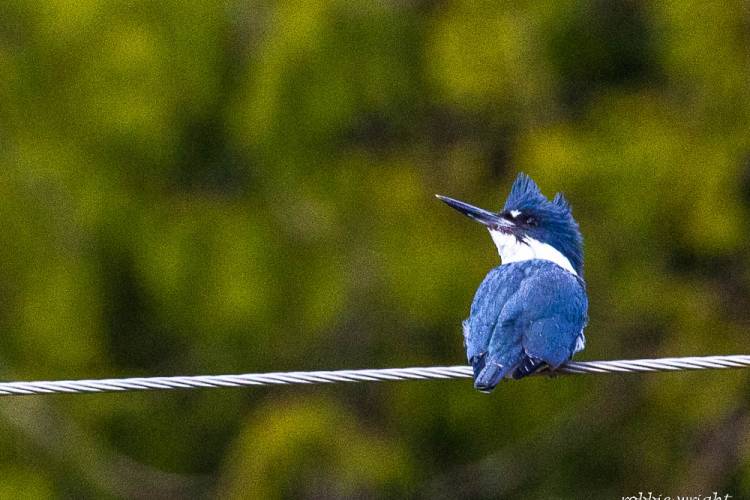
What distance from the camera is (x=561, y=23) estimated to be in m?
10.4

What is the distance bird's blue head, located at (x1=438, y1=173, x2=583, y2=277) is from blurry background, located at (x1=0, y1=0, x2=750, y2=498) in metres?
2.54

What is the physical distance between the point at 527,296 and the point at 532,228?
0.86 m

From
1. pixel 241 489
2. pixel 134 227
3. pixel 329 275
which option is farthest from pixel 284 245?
pixel 241 489

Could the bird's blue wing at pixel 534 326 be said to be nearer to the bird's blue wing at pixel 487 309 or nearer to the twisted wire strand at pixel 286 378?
the bird's blue wing at pixel 487 309

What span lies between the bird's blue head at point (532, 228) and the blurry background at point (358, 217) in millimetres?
2536

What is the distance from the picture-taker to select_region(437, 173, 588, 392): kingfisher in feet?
18.4

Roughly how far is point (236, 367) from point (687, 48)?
3881mm

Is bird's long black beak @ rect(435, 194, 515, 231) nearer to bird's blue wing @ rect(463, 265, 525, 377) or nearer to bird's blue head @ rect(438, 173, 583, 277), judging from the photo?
bird's blue head @ rect(438, 173, 583, 277)

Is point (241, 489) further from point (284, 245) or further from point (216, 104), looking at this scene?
point (216, 104)

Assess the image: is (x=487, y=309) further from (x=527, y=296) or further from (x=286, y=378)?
(x=286, y=378)

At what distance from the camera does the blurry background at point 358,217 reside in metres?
9.66

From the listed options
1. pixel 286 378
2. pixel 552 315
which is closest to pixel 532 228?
pixel 552 315

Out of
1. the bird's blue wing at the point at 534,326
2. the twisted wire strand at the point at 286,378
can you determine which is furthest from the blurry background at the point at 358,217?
the twisted wire strand at the point at 286,378

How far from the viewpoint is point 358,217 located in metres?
10.1
